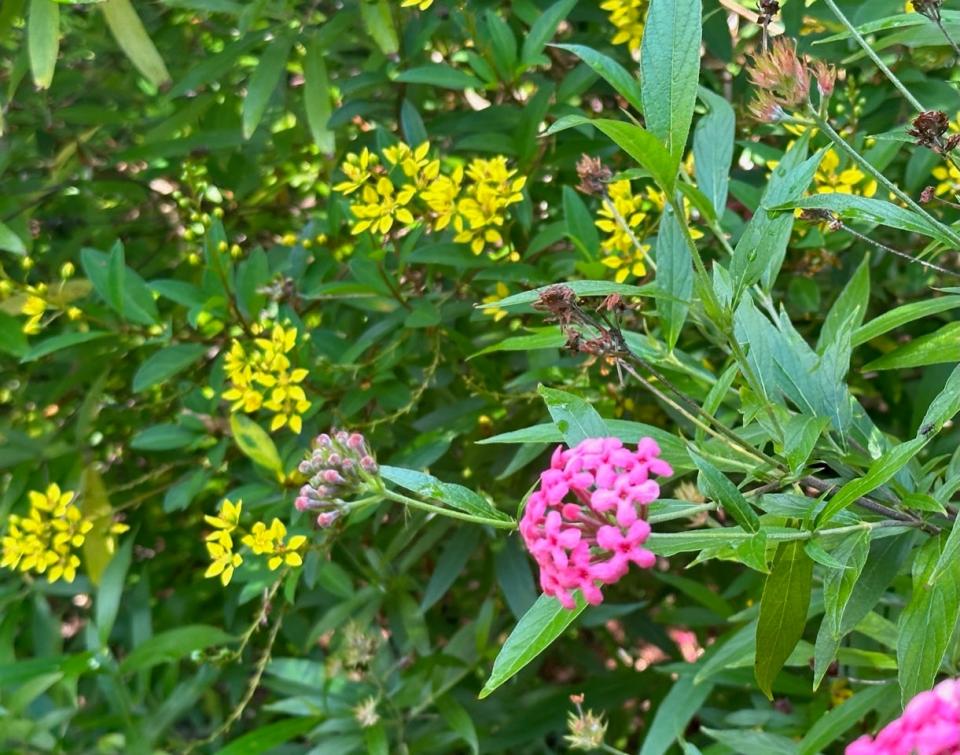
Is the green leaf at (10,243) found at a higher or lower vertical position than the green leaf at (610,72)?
lower

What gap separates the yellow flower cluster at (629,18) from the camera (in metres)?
1.41

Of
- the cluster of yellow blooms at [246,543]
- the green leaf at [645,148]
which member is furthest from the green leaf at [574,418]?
the cluster of yellow blooms at [246,543]

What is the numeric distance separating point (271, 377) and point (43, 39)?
0.53 metres

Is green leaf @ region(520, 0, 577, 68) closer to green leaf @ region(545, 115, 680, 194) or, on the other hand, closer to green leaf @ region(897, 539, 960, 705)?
green leaf @ region(545, 115, 680, 194)

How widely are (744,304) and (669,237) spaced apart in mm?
109

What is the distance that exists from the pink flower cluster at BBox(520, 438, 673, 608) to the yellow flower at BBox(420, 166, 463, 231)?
0.61m

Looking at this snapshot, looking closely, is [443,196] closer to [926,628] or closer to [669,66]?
[669,66]

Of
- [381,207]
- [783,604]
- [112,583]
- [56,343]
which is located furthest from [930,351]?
[112,583]

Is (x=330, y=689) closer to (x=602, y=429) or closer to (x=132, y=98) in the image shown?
(x=602, y=429)

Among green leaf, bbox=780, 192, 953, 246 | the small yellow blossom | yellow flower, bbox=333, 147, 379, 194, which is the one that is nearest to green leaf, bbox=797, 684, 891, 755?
green leaf, bbox=780, 192, 953, 246

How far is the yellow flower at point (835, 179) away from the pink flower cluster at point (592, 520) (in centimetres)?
62

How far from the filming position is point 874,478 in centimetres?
79

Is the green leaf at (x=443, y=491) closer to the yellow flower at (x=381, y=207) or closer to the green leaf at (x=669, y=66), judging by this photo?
the green leaf at (x=669, y=66)

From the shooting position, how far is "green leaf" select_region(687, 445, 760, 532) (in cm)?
80
